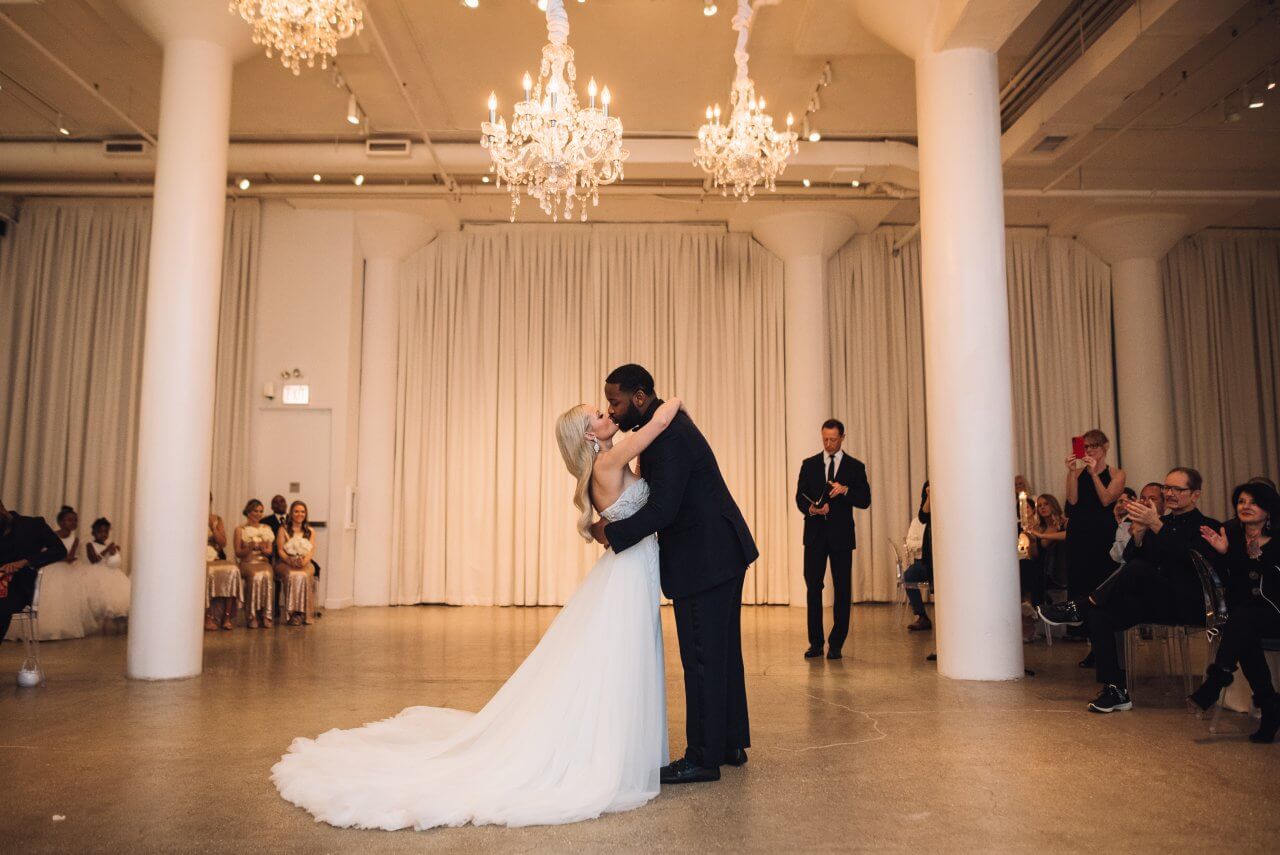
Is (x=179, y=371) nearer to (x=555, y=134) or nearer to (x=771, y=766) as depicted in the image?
(x=555, y=134)

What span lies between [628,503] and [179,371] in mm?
3949

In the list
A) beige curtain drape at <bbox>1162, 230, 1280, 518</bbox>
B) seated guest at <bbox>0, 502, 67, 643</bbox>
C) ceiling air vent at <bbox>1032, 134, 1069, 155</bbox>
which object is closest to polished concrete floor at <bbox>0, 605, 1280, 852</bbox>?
seated guest at <bbox>0, 502, 67, 643</bbox>

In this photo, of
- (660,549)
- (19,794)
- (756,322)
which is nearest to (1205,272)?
(756,322)

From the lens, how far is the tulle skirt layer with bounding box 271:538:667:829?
3131 mm

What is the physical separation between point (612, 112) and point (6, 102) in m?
5.82

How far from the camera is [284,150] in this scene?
941 centimetres

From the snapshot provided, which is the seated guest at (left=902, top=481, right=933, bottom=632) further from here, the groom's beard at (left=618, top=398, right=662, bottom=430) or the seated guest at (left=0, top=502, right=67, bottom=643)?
the seated guest at (left=0, top=502, right=67, bottom=643)

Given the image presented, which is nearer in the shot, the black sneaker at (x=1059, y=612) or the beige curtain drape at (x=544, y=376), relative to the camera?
the black sneaker at (x=1059, y=612)

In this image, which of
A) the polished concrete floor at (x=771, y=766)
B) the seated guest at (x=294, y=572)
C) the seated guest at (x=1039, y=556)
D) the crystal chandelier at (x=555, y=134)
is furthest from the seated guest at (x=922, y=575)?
the seated guest at (x=294, y=572)

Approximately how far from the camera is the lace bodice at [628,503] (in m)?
3.70

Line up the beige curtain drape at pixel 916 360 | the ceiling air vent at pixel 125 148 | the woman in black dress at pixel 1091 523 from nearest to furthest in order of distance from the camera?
the woman in black dress at pixel 1091 523, the ceiling air vent at pixel 125 148, the beige curtain drape at pixel 916 360

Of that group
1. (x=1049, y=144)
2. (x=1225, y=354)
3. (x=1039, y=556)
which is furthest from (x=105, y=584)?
(x=1225, y=354)

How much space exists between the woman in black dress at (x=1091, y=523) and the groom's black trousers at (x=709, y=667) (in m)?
3.74

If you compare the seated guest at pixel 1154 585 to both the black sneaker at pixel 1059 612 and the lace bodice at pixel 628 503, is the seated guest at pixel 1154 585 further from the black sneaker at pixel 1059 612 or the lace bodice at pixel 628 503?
the lace bodice at pixel 628 503
